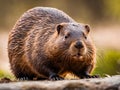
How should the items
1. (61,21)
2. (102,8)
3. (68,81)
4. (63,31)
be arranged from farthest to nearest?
(102,8), (61,21), (63,31), (68,81)

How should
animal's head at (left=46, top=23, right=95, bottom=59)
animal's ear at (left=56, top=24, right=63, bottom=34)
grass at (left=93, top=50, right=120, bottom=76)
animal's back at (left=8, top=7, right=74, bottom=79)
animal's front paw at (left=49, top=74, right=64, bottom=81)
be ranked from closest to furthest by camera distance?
animal's head at (left=46, top=23, right=95, bottom=59) → animal's front paw at (left=49, top=74, right=64, bottom=81) → animal's ear at (left=56, top=24, right=63, bottom=34) → animal's back at (left=8, top=7, right=74, bottom=79) → grass at (left=93, top=50, right=120, bottom=76)

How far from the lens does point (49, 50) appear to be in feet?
45.1

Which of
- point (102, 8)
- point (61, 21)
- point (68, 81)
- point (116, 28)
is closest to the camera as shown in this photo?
point (68, 81)

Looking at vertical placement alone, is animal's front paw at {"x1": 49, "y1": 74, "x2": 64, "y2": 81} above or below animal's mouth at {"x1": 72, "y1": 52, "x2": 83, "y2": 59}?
below

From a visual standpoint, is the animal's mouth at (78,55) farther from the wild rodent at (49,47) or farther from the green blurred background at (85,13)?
the green blurred background at (85,13)

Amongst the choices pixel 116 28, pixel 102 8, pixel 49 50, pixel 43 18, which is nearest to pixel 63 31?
pixel 49 50

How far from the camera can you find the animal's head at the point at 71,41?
13.0m

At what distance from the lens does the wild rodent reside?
13.3 metres

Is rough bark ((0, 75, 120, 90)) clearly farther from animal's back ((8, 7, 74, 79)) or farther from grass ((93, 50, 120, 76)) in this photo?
grass ((93, 50, 120, 76))

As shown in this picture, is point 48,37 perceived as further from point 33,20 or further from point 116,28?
point 116,28

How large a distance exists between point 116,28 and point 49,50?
17988 millimetres

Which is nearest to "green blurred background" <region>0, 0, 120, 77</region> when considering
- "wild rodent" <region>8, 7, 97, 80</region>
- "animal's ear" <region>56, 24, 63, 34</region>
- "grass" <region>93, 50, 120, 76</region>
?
"grass" <region>93, 50, 120, 76</region>

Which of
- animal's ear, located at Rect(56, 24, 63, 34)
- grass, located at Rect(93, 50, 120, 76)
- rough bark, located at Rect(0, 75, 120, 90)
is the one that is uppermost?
animal's ear, located at Rect(56, 24, 63, 34)

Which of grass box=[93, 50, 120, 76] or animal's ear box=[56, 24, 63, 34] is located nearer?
animal's ear box=[56, 24, 63, 34]
